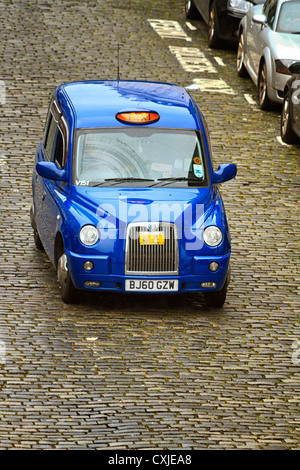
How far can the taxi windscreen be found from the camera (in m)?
12.9

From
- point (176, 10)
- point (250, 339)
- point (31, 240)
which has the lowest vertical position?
point (176, 10)

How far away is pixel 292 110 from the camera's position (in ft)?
60.6

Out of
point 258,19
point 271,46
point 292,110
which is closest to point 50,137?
point 292,110

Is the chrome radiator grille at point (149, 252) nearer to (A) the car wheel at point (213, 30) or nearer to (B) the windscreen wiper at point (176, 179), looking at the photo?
(B) the windscreen wiper at point (176, 179)

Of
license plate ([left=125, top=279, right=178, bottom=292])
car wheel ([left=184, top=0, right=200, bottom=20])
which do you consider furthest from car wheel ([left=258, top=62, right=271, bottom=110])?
license plate ([left=125, top=279, right=178, bottom=292])

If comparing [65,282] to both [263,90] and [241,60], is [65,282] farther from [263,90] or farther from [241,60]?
[241,60]

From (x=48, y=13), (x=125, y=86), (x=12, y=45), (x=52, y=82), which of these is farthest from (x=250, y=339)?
(x=48, y=13)

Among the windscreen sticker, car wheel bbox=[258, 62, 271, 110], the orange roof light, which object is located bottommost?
car wheel bbox=[258, 62, 271, 110]

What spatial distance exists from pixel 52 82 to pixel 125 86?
23.4 ft

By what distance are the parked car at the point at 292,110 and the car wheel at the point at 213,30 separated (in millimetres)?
4717

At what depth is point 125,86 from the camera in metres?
14.2

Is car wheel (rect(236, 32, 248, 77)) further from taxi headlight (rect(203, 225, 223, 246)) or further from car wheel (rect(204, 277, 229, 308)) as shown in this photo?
taxi headlight (rect(203, 225, 223, 246))

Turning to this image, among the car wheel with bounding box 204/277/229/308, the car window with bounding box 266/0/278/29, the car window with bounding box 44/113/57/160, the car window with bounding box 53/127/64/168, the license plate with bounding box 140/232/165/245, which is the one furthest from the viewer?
the car window with bounding box 266/0/278/29

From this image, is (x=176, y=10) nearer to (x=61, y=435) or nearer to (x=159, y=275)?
(x=159, y=275)
